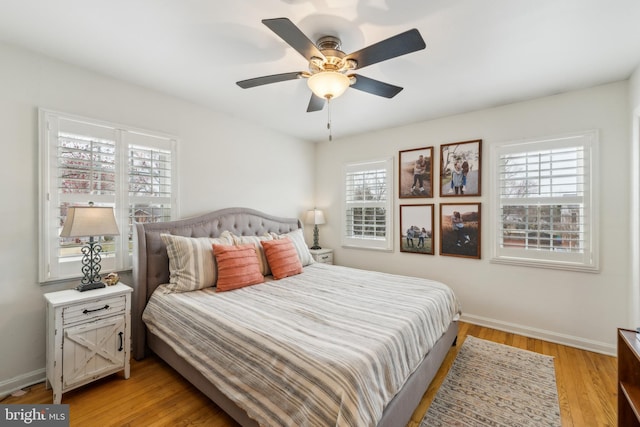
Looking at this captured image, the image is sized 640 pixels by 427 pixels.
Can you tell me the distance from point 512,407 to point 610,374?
115cm

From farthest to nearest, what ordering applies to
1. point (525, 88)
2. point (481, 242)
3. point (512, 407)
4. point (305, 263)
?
point (305, 263) → point (481, 242) → point (525, 88) → point (512, 407)

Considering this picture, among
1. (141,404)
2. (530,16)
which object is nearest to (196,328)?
(141,404)

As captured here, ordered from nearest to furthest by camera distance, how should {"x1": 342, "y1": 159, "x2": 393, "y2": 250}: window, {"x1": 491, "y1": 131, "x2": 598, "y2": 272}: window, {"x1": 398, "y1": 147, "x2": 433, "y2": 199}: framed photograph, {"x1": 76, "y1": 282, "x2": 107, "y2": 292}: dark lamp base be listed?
{"x1": 76, "y1": 282, "x2": 107, "y2": 292}: dark lamp base
{"x1": 491, "y1": 131, "x2": 598, "y2": 272}: window
{"x1": 398, "y1": 147, "x2": 433, "y2": 199}: framed photograph
{"x1": 342, "y1": 159, "x2": 393, "y2": 250}: window

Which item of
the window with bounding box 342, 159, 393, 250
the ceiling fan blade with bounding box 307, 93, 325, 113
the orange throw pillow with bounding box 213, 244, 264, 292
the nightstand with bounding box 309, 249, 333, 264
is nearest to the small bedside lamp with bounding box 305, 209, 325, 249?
the nightstand with bounding box 309, 249, 333, 264

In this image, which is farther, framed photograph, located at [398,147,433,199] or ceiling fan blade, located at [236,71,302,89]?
framed photograph, located at [398,147,433,199]

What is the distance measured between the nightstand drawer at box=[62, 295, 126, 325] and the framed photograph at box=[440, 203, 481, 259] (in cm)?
342

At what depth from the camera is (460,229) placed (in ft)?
11.1

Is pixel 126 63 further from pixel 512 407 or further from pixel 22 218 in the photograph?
pixel 512 407

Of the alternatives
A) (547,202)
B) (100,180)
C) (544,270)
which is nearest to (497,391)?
(544,270)

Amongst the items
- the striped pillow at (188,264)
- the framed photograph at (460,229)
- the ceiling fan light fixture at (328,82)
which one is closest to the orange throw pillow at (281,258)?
the striped pillow at (188,264)

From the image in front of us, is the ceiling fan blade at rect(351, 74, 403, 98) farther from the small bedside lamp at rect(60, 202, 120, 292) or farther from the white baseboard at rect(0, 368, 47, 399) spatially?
the white baseboard at rect(0, 368, 47, 399)

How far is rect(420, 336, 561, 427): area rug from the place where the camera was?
1797mm

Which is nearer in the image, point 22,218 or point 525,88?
point 22,218

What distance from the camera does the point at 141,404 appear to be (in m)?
1.92
